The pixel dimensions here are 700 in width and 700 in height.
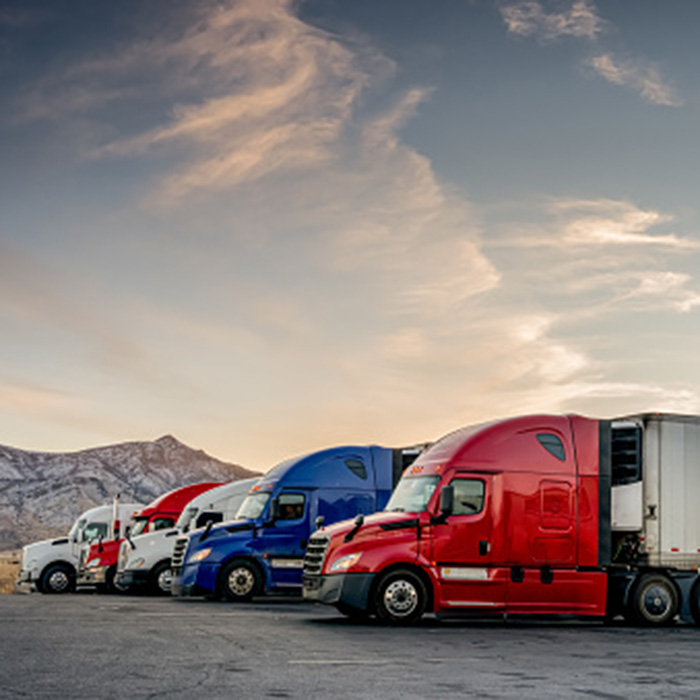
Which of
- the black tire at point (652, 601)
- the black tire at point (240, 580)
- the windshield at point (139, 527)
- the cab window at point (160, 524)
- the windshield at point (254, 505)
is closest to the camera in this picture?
the black tire at point (652, 601)

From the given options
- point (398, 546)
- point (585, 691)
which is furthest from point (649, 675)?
point (398, 546)

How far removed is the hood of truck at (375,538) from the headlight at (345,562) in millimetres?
45

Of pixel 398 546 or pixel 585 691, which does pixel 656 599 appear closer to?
→ pixel 398 546

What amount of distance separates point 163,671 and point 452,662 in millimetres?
3205

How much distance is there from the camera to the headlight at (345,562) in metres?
18.5

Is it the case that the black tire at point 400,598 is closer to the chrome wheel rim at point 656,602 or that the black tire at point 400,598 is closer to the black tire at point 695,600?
the chrome wheel rim at point 656,602

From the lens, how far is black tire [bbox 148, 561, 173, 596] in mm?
29750

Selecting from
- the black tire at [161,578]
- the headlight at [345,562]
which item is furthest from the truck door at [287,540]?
the headlight at [345,562]

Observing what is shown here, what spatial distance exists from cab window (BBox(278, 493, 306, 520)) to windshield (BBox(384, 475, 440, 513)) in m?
5.71

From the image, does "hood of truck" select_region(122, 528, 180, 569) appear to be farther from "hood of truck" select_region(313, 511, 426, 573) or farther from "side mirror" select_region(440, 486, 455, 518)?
"side mirror" select_region(440, 486, 455, 518)

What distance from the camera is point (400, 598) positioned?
734 inches

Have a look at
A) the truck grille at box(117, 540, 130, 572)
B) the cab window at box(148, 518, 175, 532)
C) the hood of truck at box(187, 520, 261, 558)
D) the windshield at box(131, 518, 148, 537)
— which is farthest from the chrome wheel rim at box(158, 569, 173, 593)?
the hood of truck at box(187, 520, 261, 558)

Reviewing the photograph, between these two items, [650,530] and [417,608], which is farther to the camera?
[650,530]

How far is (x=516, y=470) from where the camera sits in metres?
19.6
